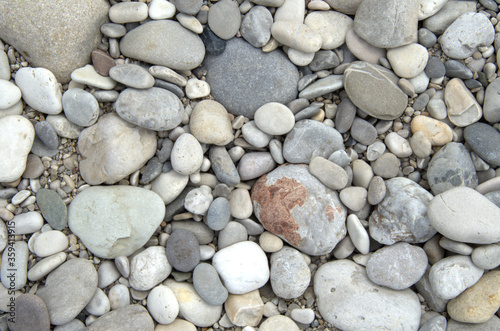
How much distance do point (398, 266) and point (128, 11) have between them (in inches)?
89.9

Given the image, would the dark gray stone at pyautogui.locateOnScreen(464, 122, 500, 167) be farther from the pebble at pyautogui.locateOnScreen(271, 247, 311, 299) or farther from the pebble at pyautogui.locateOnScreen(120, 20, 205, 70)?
the pebble at pyautogui.locateOnScreen(120, 20, 205, 70)

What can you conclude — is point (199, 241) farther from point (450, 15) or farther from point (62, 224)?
point (450, 15)

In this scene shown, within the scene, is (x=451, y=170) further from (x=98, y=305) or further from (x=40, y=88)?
(x=40, y=88)

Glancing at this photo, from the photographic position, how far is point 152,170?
2.28m

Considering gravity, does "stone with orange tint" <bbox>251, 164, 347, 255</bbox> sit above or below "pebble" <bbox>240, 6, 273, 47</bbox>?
below

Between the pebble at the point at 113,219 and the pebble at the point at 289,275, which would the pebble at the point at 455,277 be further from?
the pebble at the point at 113,219

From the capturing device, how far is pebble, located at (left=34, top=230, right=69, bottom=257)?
6.91 ft

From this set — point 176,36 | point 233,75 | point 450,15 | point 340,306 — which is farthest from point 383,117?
point 176,36

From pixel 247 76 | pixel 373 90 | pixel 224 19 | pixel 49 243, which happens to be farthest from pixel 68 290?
pixel 373 90

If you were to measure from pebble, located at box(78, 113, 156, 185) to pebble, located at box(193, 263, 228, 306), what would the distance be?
758 mm

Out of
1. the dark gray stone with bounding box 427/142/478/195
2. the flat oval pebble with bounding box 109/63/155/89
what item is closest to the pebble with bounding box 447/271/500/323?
the dark gray stone with bounding box 427/142/478/195

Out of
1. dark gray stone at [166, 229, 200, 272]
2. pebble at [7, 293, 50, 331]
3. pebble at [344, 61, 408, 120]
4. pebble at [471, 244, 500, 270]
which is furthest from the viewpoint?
pebble at [344, 61, 408, 120]

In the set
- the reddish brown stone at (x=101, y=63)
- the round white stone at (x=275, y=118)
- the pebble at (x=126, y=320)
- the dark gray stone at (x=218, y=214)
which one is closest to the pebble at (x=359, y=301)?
the dark gray stone at (x=218, y=214)

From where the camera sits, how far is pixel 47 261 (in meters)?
2.09
